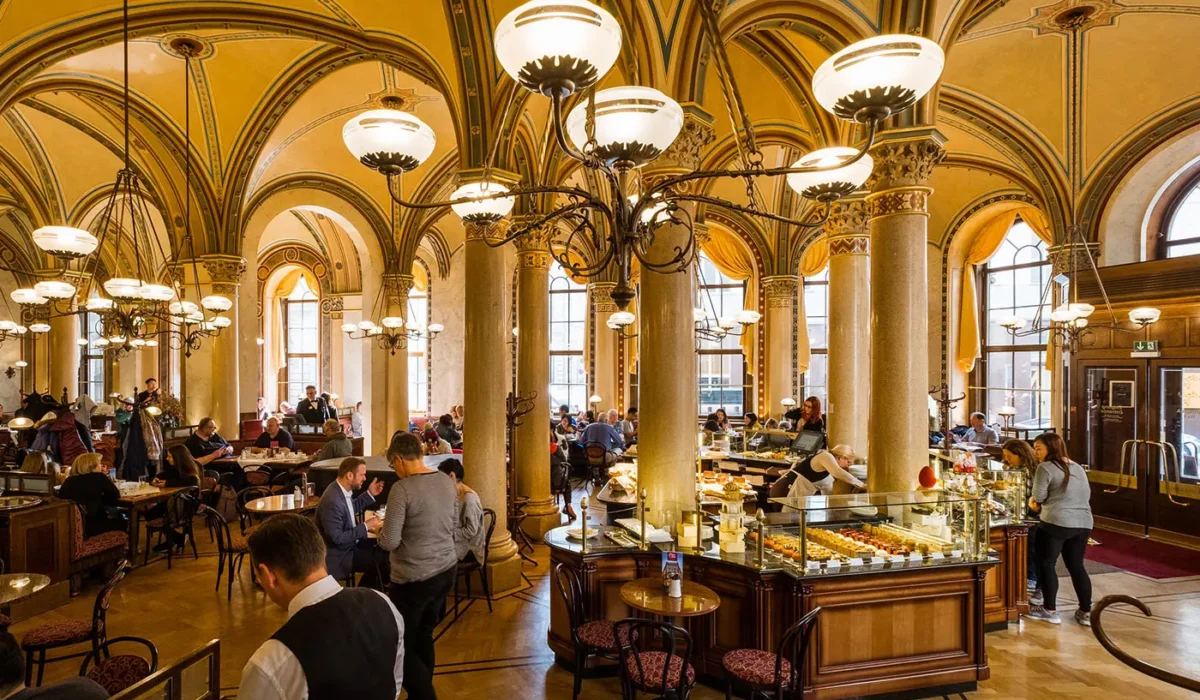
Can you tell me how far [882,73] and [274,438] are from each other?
9792 millimetres

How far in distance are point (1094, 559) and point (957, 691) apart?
454 cm

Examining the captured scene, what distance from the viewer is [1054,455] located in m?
5.48

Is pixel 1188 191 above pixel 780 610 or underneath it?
above

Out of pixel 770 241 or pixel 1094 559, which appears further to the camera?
pixel 770 241

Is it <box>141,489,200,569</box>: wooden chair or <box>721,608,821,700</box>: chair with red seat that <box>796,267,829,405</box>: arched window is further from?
<box>721,608,821,700</box>: chair with red seat

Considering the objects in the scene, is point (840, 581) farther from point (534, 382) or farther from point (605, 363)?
point (605, 363)

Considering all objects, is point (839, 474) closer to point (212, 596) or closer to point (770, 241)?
point (212, 596)

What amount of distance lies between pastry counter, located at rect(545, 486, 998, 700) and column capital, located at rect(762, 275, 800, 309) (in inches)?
425

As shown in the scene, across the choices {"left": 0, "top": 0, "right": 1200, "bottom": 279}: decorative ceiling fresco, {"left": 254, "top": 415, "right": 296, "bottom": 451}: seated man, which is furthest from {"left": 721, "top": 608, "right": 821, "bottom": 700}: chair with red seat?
{"left": 254, "top": 415, "right": 296, "bottom": 451}: seated man

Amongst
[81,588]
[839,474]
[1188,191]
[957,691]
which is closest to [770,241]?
[1188,191]

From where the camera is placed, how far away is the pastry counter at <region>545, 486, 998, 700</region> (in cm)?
404

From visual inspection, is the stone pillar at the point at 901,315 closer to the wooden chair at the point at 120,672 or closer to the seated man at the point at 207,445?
the wooden chair at the point at 120,672

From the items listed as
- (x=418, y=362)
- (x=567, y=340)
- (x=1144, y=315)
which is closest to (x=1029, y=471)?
(x=1144, y=315)

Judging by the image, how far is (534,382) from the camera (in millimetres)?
7707
